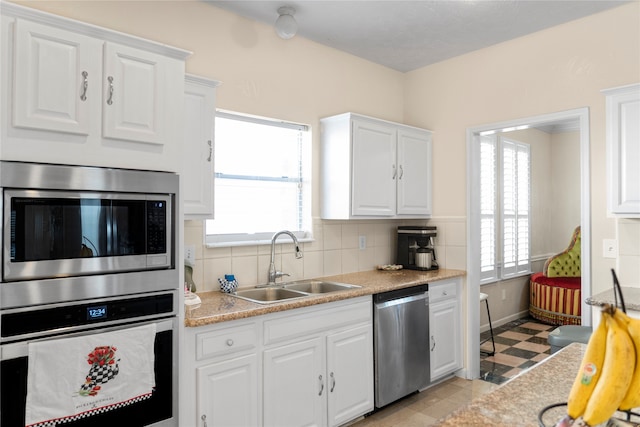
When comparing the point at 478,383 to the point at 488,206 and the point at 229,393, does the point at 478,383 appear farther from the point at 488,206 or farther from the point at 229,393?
the point at 229,393

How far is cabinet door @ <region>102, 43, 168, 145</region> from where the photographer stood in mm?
1943

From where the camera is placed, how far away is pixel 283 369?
249 centimetres

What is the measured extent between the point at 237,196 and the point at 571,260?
180 inches

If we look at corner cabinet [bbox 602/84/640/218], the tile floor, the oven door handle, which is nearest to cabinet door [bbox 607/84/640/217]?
corner cabinet [bbox 602/84/640/218]

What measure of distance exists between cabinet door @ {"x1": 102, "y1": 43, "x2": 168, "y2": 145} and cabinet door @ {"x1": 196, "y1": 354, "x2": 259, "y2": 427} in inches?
46.3

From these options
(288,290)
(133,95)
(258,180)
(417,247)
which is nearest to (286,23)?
(258,180)

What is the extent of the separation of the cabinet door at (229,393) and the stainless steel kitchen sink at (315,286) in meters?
0.90

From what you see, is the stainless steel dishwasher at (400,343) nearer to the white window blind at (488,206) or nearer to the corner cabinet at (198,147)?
the corner cabinet at (198,147)

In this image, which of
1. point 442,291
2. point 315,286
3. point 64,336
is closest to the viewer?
point 64,336

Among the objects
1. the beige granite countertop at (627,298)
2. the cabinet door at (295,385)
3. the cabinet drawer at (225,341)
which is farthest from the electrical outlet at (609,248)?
the cabinet drawer at (225,341)

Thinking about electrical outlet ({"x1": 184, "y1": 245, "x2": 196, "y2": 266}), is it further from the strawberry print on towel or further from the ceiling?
the ceiling

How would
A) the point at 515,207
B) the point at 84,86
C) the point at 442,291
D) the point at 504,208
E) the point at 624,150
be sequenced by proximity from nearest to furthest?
the point at 84,86, the point at 624,150, the point at 442,291, the point at 504,208, the point at 515,207

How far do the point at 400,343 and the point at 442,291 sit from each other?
26.8 inches

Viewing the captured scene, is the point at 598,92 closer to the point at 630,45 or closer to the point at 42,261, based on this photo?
the point at 630,45
